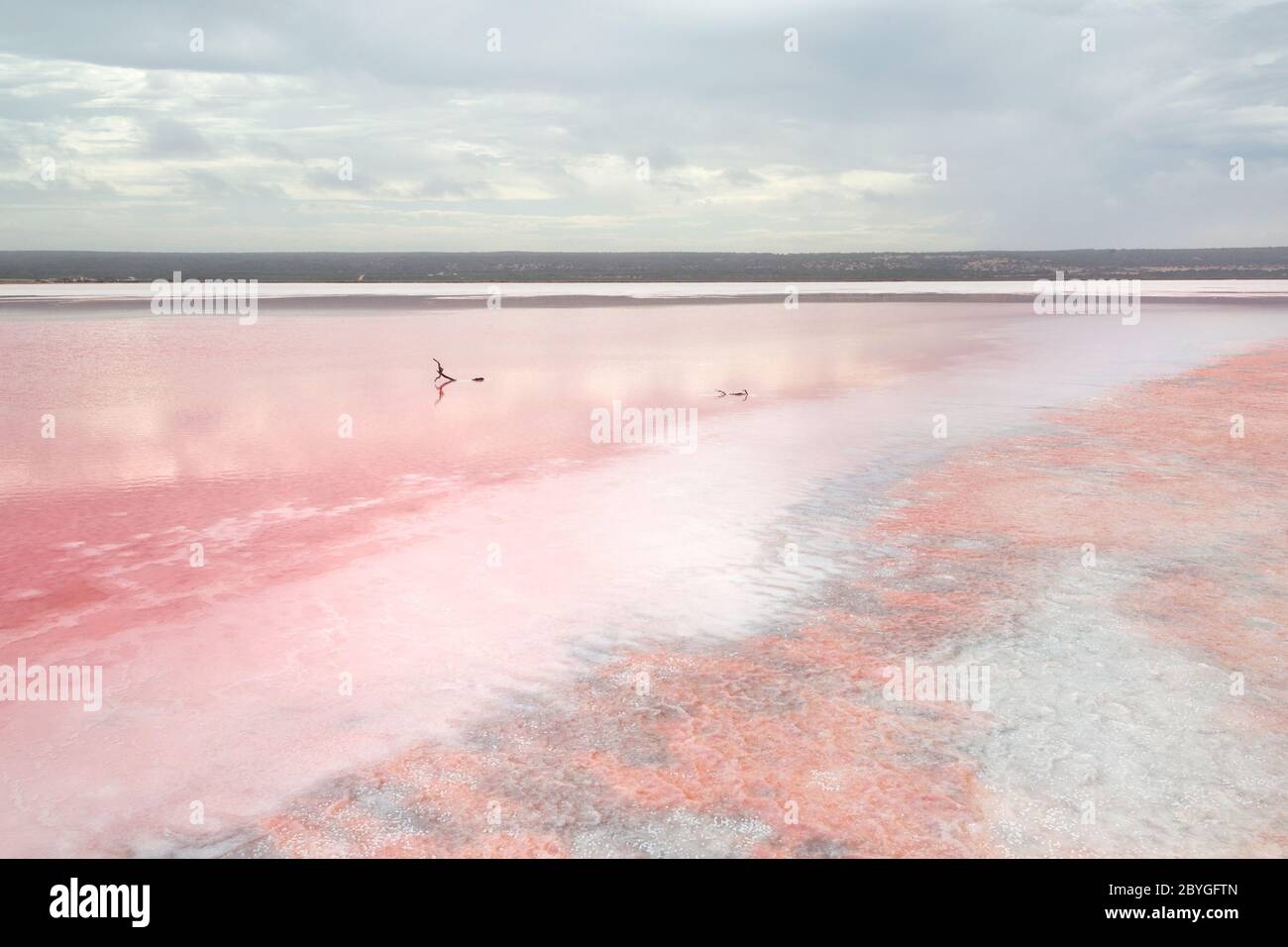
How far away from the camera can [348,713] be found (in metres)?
5.84

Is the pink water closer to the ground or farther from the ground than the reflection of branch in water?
closer to the ground

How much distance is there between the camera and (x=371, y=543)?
9234 mm

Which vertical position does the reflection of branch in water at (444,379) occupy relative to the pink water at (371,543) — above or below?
above

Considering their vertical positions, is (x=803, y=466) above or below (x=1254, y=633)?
above

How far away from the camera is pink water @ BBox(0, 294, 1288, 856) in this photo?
216 inches

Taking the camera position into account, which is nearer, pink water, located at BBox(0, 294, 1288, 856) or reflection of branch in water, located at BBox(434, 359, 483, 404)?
pink water, located at BBox(0, 294, 1288, 856)

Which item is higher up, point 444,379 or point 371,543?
point 444,379

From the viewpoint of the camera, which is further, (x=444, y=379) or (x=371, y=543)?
(x=444, y=379)

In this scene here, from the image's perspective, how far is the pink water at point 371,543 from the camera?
5.49 meters

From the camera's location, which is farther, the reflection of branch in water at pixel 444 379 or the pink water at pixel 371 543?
the reflection of branch in water at pixel 444 379

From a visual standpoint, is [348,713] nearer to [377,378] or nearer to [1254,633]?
[1254,633]
